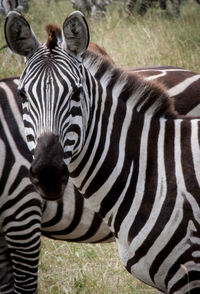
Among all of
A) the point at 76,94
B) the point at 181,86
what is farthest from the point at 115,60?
the point at 76,94

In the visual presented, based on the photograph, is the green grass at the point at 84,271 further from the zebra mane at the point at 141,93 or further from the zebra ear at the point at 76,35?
the zebra ear at the point at 76,35

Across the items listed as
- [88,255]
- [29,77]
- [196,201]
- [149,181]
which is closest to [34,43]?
[29,77]

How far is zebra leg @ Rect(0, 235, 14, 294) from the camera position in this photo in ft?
13.9

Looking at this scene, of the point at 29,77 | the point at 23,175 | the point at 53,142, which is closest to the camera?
the point at 53,142

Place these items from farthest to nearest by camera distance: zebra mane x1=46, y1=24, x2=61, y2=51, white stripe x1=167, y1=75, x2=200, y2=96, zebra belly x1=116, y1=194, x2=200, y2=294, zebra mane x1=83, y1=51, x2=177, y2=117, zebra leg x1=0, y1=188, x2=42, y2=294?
1. white stripe x1=167, y1=75, x2=200, y2=96
2. zebra leg x1=0, y1=188, x2=42, y2=294
3. zebra mane x1=83, y1=51, x2=177, y2=117
4. zebra mane x1=46, y1=24, x2=61, y2=51
5. zebra belly x1=116, y1=194, x2=200, y2=294

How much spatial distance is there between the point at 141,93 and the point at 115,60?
503 centimetres

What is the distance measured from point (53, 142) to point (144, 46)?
578cm

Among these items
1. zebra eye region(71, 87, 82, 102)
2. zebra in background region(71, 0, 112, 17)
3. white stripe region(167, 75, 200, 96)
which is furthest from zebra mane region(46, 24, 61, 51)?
zebra in background region(71, 0, 112, 17)

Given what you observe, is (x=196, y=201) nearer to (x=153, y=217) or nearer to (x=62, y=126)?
(x=153, y=217)

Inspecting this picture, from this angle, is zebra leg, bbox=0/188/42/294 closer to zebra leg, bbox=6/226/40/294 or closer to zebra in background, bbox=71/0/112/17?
zebra leg, bbox=6/226/40/294

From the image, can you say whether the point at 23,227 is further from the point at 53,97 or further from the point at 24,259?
the point at 53,97

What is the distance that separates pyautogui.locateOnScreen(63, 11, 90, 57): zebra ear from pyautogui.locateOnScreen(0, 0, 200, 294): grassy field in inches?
79.3

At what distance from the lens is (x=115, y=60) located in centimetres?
798

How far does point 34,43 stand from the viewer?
297cm
